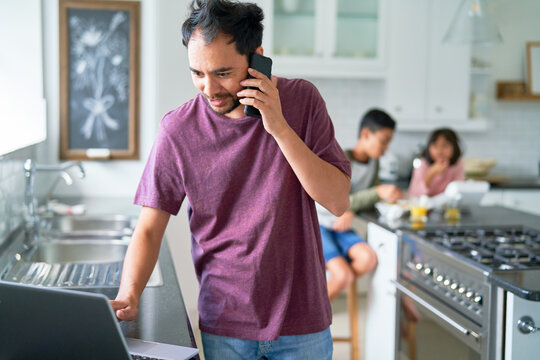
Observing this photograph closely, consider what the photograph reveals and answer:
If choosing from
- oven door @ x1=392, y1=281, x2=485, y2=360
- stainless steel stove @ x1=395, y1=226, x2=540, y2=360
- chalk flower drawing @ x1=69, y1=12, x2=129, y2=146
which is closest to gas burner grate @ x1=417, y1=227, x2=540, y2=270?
stainless steel stove @ x1=395, y1=226, x2=540, y2=360

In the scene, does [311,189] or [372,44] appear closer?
[311,189]

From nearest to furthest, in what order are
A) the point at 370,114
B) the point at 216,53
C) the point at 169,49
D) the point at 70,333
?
the point at 70,333, the point at 216,53, the point at 169,49, the point at 370,114

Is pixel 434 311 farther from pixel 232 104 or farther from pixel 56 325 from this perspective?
pixel 56 325

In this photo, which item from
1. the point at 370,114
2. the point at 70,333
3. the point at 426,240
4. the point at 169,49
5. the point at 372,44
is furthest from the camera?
the point at 372,44

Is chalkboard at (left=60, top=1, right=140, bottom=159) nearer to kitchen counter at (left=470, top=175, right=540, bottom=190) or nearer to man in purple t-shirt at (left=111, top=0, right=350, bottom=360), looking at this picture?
man in purple t-shirt at (left=111, top=0, right=350, bottom=360)

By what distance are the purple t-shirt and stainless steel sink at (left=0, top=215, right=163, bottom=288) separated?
1.20 feet

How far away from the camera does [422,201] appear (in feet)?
10.6

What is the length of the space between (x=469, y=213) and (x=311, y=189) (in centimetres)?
222

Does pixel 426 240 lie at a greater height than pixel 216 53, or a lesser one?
lesser

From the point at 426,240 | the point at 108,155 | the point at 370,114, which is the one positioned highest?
the point at 370,114

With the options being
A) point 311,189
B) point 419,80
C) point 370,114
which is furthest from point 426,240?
point 419,80

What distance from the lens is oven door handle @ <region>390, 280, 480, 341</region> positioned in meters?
2.22

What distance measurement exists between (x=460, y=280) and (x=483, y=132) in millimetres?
3288

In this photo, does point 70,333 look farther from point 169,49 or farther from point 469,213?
point 469,213
